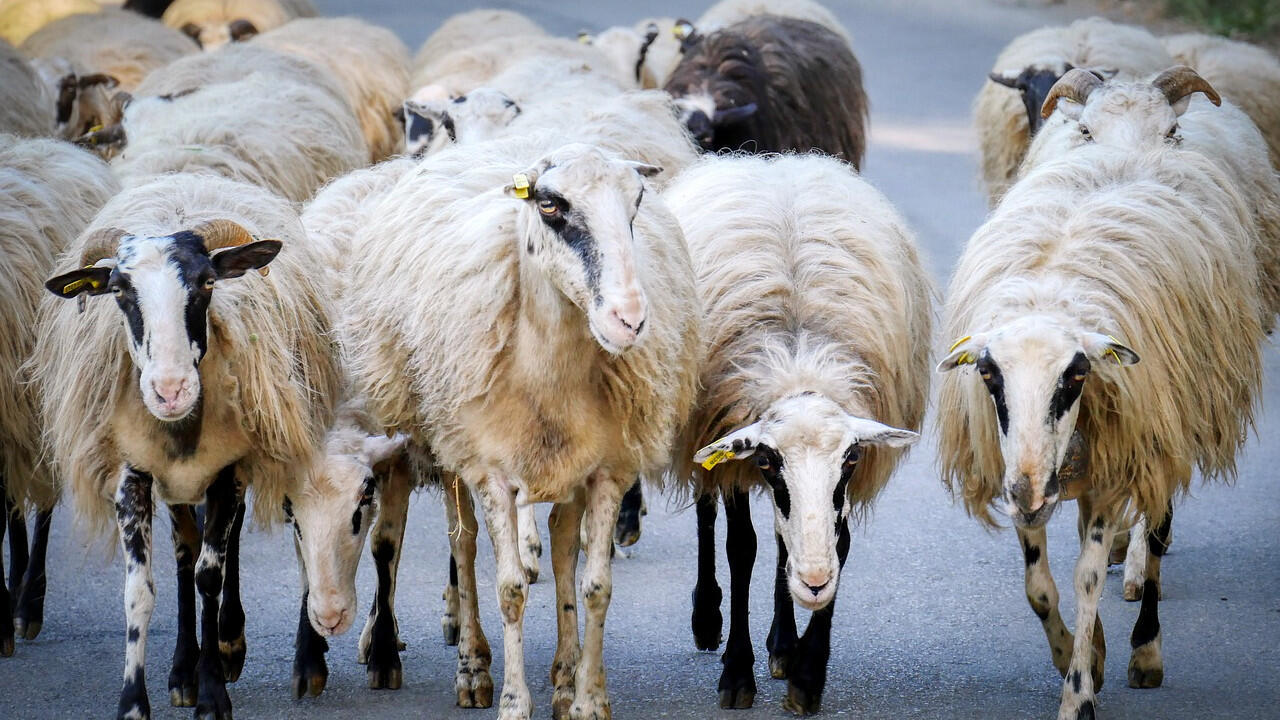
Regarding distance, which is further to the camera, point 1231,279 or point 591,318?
point 1231,279

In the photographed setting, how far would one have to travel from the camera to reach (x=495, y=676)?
17.8 ft

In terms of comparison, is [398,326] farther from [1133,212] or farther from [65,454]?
[1133,212]

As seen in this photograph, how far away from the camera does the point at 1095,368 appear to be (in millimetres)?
4613

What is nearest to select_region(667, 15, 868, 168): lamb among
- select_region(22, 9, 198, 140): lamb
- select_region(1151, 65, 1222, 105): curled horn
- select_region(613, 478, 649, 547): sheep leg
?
select_region(1151, 65, 1222, 105): curled horn

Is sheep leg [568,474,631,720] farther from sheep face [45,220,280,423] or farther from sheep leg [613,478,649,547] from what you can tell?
sheep leg [613,478,649,547]

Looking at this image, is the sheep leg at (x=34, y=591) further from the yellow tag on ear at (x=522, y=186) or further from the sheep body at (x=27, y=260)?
the yellow tag on ear at (x=522, y=186)

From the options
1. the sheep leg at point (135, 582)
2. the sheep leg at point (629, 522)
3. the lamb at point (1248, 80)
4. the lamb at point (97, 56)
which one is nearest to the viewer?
the sheep leg at point (135, 582)

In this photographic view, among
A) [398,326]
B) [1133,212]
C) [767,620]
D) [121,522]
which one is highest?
[1133,212]

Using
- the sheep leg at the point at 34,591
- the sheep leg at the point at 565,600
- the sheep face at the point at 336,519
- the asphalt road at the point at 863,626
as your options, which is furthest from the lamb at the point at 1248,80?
the sheep leg at the point at 34,591

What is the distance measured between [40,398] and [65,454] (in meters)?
0.57

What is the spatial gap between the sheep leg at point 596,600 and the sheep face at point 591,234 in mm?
779

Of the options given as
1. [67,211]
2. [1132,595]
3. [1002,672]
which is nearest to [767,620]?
[1002,672]

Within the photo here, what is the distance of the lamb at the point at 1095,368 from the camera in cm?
448

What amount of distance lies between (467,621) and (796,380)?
1.46 metres
